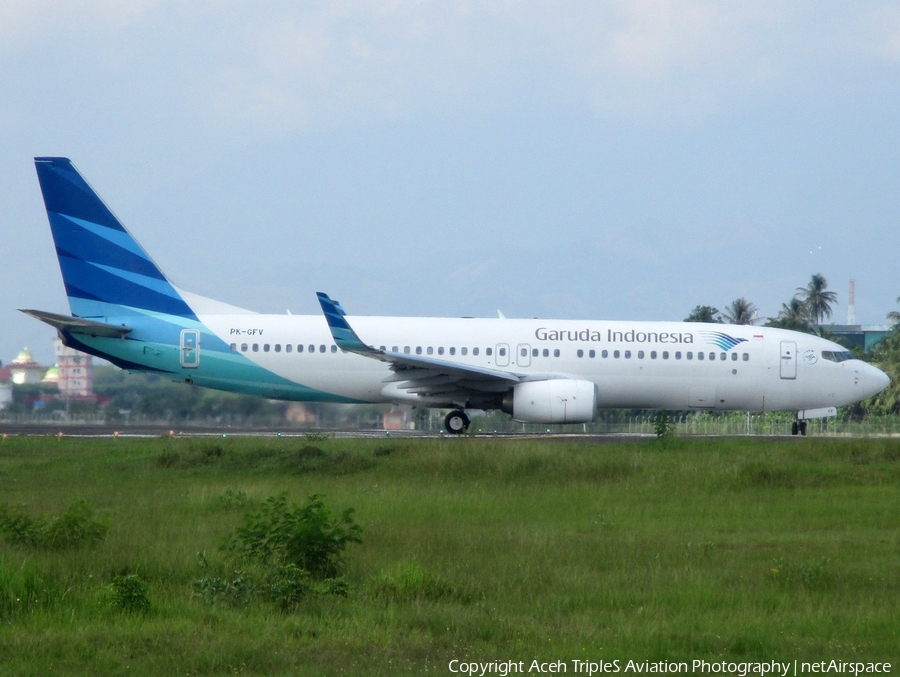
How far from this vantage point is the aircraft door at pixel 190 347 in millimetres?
26156

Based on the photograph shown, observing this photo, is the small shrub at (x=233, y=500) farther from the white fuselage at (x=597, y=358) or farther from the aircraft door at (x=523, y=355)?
the aircraft door at (x=523, y=355)

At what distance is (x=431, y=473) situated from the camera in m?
17.2

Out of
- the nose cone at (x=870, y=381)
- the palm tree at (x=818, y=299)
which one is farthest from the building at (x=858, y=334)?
the nose cone at (x=870, y=381)

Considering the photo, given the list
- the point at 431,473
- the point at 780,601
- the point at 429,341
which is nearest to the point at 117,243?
the point at 429,341

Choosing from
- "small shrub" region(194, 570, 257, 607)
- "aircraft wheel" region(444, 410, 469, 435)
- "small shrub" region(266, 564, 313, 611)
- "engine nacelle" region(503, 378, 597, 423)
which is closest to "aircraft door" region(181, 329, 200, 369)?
"aircraft wheel" region(444, 410, 469, 435)

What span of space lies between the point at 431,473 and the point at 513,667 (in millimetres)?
10340

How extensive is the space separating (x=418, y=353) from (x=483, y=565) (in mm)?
17011

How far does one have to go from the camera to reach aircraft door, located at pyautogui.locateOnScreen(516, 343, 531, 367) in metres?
27.0

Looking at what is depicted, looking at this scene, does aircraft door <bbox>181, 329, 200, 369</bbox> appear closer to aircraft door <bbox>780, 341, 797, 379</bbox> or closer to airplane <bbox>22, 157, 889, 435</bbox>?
airplane <bbox>22, 157, 889, 435</bbox>

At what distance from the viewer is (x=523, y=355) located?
1063 inches

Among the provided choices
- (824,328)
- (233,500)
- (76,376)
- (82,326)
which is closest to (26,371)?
(76,376)

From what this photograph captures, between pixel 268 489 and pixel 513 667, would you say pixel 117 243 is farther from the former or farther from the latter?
pixel 513 667

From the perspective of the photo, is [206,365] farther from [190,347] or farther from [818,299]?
[818,299]

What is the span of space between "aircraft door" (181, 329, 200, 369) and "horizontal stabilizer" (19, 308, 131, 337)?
1429 millimetres
